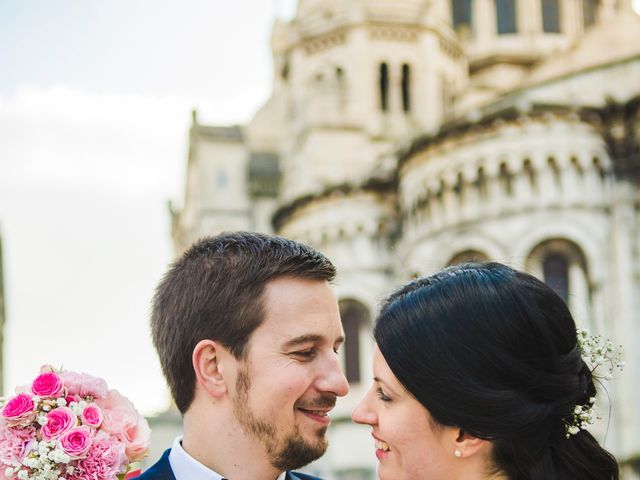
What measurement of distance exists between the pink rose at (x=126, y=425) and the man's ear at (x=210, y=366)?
43 cm

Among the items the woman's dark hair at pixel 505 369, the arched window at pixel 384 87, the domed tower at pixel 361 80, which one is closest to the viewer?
the woman's dark hair at pixel 505 369

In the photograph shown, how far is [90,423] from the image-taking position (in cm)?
406

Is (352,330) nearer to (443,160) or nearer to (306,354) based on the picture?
(443,160)

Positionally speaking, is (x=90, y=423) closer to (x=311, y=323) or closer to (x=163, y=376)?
(x=163, y=376)

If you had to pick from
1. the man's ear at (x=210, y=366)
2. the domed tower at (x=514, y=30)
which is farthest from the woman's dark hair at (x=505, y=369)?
the domed tower at (x=514, y=30)

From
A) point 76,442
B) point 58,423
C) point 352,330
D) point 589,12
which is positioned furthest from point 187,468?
Result: point 589,12

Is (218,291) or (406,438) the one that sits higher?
(218,291)

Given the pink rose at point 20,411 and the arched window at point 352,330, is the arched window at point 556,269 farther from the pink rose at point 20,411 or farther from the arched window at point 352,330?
the pink rose at point 20,411

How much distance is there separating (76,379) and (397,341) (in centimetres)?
142

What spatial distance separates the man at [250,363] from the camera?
386cm

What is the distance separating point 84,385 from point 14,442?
35 centimetres

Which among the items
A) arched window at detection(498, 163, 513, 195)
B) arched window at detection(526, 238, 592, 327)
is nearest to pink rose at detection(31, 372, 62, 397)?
arched window at detection(526, 238, 592, 327)

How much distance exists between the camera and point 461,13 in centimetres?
4522

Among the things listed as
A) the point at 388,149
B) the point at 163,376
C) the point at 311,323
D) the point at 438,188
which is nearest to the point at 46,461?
the point at 163,376
